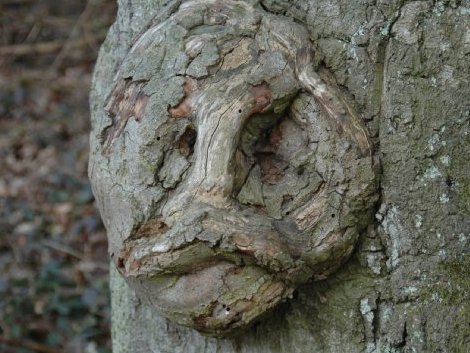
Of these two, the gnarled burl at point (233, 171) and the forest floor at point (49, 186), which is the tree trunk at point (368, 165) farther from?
the forest floor at point (49, 186)

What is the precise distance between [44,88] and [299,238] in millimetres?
3603

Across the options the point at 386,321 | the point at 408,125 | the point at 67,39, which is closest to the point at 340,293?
the point at 386,321

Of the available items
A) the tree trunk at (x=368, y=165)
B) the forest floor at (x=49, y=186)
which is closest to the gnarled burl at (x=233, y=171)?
the tree trunk at (x=368, y=165)

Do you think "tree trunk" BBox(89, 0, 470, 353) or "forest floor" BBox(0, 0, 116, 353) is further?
"forest floor" BBox(0, 0, 116, 353)

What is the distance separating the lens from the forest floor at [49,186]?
10.1 ft

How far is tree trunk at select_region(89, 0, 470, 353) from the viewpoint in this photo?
1478 mm

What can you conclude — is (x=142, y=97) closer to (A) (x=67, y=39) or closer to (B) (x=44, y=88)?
(B) (x=44, y=88)

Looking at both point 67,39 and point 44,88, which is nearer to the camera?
point 44,88

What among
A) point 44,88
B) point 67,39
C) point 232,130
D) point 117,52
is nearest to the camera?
point 232,130

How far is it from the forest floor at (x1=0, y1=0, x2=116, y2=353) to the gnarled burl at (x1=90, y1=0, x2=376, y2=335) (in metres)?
1.51

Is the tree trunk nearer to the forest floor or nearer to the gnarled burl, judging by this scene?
the gnarled burl

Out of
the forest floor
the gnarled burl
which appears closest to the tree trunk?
the gnarled burl

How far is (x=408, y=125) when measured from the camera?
1.49 metres

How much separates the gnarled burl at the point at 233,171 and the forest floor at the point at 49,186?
1508mm
